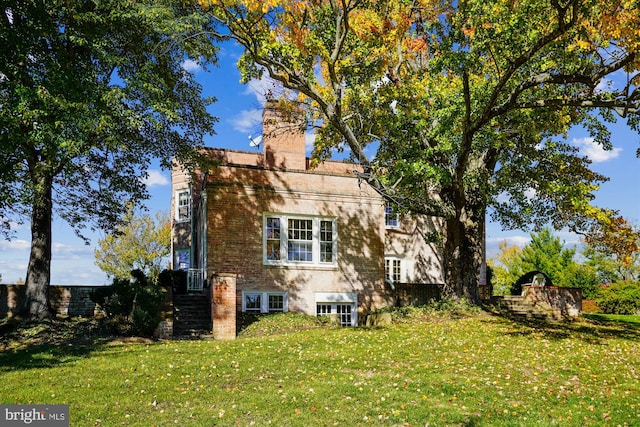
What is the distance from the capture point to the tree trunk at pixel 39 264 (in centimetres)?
1695

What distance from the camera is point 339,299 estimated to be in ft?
71.3

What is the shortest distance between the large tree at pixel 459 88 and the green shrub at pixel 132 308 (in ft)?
23.7

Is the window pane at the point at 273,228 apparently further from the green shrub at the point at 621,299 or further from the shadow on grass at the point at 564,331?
the green shrub at the point at 621,299

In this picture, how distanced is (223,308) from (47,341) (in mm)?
5018

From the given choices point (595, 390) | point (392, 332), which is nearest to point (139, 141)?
point (392, 332)

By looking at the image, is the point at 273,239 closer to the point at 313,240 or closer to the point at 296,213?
the point at 296,213

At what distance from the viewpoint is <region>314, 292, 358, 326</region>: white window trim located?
21.5 m

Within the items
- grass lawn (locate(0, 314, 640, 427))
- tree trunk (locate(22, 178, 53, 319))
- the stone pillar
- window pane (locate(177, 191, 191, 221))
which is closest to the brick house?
the stone pillar

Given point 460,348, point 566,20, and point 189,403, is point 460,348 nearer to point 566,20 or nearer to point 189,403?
point 189,403

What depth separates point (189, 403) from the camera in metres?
8.29

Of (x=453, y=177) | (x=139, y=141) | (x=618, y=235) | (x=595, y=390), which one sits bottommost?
(x=595, y=390)

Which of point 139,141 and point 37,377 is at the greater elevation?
point 139,141

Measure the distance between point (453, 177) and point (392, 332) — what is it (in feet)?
18.7

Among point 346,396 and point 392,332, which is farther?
point 392,332
